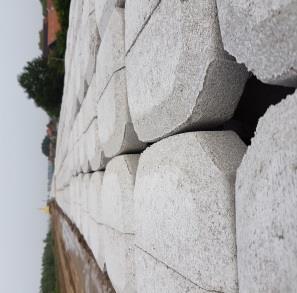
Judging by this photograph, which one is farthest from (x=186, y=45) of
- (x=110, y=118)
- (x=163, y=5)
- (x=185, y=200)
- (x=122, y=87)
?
(x=110, y=118)

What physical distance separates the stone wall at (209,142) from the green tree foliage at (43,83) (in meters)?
11.8

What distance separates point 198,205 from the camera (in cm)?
66

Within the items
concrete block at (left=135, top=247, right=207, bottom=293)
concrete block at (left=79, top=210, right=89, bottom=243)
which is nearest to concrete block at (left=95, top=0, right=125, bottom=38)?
concrete block at (left=135, top=247, right=207, bottom=293)

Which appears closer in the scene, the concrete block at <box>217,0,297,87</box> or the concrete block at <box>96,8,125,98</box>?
the concrete block at <box>217,0,297,87</box>

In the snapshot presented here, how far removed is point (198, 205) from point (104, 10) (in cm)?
86

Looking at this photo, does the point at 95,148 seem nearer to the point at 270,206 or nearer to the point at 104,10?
the point at 104,10

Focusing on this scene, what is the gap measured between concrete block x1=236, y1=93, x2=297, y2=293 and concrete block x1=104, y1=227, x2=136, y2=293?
0.65 metres

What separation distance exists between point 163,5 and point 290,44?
36 cm

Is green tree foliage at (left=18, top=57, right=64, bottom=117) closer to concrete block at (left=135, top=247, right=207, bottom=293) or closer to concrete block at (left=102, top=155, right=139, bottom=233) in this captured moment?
concrete block at (left=102, top=155, right=139, bottom=233)

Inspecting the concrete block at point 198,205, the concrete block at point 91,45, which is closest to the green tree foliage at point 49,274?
the concrete block at point 91,45

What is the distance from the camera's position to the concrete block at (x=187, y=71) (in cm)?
63

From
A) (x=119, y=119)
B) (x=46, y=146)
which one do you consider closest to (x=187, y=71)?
(x=119, y=119)

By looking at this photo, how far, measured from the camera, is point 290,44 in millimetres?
444

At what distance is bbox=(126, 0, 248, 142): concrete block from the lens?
63 cm
